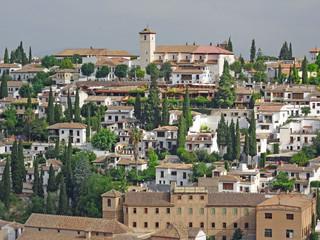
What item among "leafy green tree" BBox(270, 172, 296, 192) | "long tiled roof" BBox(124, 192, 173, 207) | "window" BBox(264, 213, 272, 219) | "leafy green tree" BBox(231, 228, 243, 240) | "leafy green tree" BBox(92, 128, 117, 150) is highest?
"leafy green tree" BBox(92, 128, 117, 150)

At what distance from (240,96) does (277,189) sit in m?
17.8

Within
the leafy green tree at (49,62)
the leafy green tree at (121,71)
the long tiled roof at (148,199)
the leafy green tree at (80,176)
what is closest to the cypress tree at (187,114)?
the leafy green tree at (80,176)

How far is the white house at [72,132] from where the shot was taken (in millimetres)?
74250

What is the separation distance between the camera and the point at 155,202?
59.1 meters

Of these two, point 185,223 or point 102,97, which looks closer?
point 185,223

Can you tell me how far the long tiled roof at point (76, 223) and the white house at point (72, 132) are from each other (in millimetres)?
14839

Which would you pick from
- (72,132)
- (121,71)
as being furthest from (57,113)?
(121,71)

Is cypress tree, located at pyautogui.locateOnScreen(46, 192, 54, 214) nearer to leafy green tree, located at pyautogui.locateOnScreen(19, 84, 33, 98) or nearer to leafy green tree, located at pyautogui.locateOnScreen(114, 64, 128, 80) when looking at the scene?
leafy green tree, located at pyautogui.locateOnScreen(19, 84, 33, 98)

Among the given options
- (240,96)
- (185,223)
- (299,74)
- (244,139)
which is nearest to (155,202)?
(185,223)

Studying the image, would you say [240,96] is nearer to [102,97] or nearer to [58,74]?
[102,97]

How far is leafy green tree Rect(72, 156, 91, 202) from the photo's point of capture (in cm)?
6544

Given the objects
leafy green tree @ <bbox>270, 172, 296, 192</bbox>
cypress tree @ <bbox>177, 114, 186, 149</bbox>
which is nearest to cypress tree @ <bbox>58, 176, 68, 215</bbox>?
cypress tree @ <bbox>177, 114, 186, 149</bbox>

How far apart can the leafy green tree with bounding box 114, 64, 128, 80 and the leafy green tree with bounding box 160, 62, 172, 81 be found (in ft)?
13.5

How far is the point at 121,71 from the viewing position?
8994 cm
